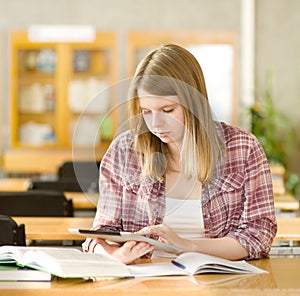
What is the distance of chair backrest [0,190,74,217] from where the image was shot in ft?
15.9

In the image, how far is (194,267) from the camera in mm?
2615

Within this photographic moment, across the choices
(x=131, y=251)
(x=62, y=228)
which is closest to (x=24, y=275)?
(x=131, y=251)

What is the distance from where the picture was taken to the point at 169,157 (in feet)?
10.0

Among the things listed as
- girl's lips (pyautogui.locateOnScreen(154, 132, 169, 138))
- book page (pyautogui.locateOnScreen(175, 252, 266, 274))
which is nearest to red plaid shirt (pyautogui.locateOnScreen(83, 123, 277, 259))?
girl's lips (pyautogui.locateOnScreen(154, 132, 169, 138))

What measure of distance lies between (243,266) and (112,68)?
7366mm

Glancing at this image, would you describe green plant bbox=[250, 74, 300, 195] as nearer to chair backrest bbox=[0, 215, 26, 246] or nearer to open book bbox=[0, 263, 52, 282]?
chair backrest bbox=[0, 215, 26, 246]

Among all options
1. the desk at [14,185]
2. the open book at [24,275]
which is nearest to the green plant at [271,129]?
the desk at [14,185]

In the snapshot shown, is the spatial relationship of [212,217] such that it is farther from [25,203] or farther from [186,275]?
[25,203]

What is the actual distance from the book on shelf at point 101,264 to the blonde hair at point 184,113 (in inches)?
14.1

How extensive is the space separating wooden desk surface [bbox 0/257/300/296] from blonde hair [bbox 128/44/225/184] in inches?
18.8

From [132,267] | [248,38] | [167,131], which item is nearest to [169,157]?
[167,131]

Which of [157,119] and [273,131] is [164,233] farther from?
[273,131]

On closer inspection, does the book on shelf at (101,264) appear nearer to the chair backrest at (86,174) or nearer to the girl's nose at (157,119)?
the chair backrest at (86,174)

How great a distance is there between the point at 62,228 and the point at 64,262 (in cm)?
133
